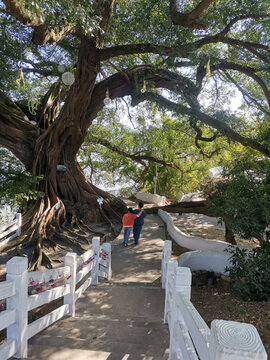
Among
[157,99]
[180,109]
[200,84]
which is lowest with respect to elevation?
[180,109]

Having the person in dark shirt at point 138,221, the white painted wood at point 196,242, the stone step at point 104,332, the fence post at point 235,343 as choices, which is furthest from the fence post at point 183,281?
the person in dark shirt at point 138,221

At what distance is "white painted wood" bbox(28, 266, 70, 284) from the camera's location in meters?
3.36

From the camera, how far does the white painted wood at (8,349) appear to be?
270cm

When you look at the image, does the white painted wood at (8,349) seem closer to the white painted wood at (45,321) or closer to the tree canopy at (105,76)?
the white painted wood at (45,321)

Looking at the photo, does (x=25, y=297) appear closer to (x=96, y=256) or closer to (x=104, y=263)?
(x=96, y=256)

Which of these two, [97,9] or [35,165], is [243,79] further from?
[35,165]

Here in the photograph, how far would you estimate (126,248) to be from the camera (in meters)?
8.88

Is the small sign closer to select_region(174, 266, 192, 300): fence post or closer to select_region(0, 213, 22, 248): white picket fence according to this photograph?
select_region(0, 213, 22, 248): white picket fence

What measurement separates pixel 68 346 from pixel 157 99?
8.98 meters

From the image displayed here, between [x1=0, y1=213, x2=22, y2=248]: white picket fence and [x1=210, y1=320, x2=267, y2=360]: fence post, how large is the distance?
27.0 ft

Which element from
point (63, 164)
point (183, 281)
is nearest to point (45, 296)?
point (183, 281)

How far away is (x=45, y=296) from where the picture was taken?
3471 millimetres

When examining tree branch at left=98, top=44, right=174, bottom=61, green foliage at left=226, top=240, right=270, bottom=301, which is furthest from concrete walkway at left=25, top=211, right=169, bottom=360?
tree branch at left=98, top=44, right=174, bottom=61

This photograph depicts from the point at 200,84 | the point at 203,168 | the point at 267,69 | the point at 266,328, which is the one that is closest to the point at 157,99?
the point at 200,84
